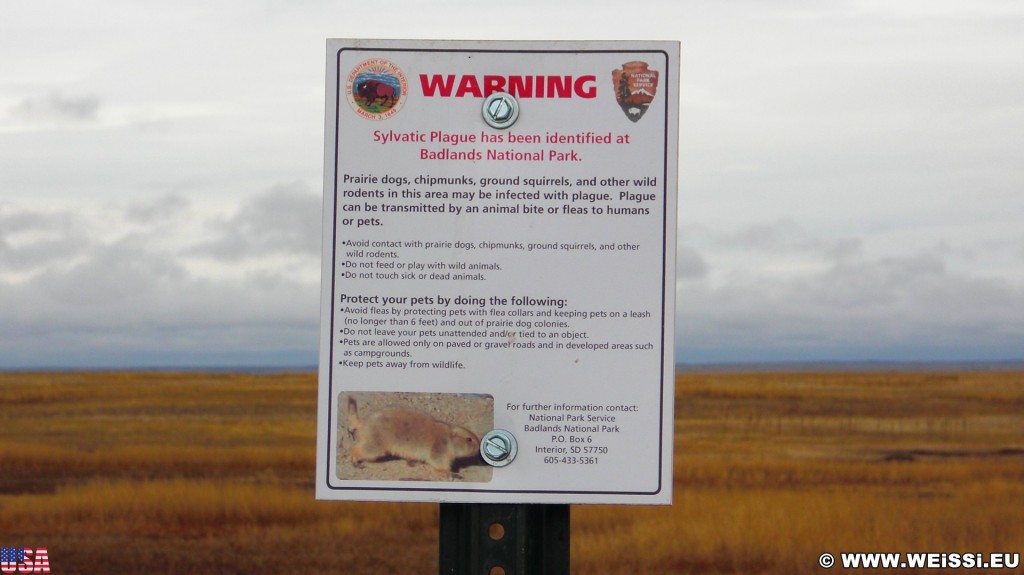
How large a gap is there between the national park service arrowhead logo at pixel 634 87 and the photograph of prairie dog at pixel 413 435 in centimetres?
124

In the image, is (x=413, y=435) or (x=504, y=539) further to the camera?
(x=504, y=539)

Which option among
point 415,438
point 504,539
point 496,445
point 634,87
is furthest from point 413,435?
point 634,87

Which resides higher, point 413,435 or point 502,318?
point 502,318

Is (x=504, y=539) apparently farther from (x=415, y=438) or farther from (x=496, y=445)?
(x=415, y=438)

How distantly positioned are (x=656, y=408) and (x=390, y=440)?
102 centimetres

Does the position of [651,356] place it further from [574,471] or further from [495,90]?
[495,90]

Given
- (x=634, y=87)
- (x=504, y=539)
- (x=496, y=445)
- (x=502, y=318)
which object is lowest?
(x=504, y=539)

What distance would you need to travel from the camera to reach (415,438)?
422cm

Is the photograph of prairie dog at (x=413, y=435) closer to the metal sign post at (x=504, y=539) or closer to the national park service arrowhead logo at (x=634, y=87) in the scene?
the metal sign post at (x=504, y=539)

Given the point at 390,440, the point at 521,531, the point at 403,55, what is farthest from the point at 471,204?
the point at 521,531

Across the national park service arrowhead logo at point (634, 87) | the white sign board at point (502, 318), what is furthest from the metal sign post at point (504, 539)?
the national park service arrowhead logo at point (634, 87)

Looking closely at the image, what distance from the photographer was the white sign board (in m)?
4.20

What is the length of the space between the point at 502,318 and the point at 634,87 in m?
Result: 1.03

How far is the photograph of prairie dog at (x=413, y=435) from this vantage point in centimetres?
420
